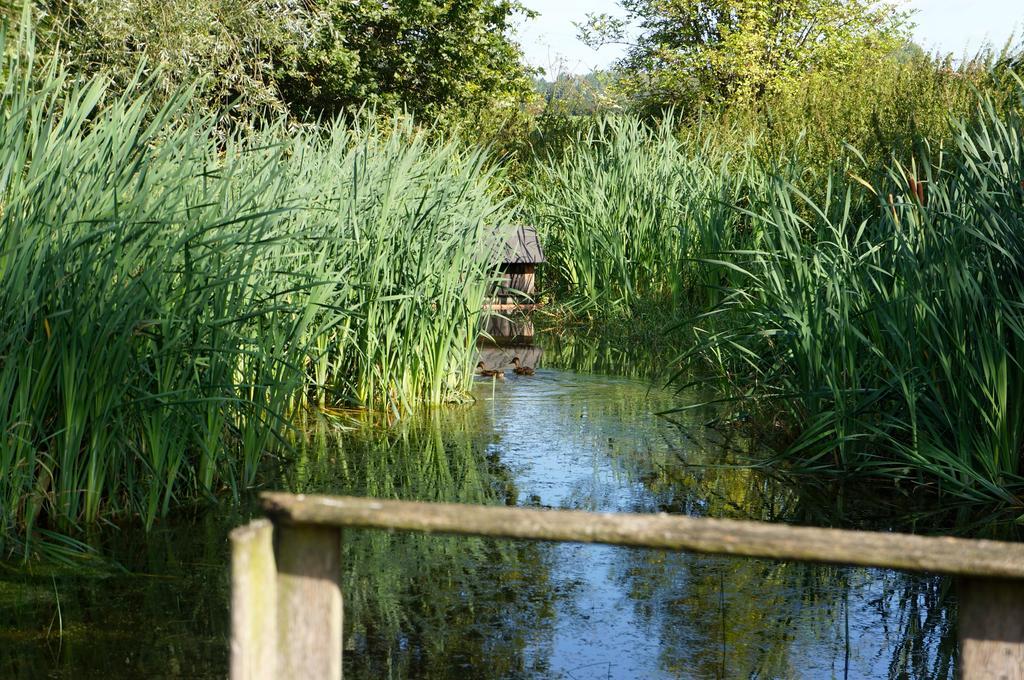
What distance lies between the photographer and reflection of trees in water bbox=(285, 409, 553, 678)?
3291 mm

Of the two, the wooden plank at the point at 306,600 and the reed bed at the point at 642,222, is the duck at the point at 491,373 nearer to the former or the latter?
the reed bed at the point at 642,222

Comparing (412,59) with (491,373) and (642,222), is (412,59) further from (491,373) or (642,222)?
(491,373)

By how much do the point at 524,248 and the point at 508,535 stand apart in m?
8.00

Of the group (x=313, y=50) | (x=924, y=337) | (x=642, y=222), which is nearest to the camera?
(x=924, y=337)

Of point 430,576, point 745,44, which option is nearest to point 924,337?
point 430,576

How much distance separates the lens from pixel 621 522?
1.71 metres

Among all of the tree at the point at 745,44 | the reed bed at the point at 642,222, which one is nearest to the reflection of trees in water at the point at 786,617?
the reed bed at the point at 642,222

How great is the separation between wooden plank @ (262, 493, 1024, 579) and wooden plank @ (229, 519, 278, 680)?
0.20 feet

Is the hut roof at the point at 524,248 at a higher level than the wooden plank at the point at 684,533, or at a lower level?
higher

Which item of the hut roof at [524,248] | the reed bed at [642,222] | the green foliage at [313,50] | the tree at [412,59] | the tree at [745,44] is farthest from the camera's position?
the tree at [745,44]

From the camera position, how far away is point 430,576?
3.96 m

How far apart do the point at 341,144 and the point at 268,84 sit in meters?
11.1

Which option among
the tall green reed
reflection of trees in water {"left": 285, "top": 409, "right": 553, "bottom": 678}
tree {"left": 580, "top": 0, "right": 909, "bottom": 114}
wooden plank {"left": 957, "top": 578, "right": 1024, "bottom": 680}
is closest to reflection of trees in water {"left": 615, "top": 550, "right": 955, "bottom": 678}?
reflection of trees in water {"left": 285, "top": 409, "right": 553, "bottom": 678}

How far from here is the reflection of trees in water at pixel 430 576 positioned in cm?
329
